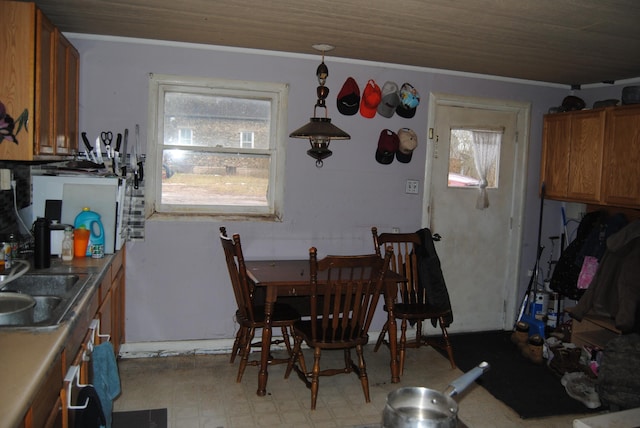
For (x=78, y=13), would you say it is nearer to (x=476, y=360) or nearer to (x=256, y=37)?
(x=256, y=37)

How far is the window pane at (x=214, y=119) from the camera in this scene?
152 inches

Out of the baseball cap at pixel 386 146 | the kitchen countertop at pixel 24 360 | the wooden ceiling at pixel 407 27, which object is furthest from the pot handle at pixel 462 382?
the baseball cap at pixel 386 146

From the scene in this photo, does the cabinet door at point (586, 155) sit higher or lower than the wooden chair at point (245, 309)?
higher

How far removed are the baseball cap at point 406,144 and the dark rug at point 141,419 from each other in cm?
249

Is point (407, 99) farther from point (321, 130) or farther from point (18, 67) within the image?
point (18, 67)

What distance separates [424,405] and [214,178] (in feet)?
9.77

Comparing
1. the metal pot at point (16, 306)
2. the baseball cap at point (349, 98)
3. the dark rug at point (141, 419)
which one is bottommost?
the dark rug at point (141, 419)

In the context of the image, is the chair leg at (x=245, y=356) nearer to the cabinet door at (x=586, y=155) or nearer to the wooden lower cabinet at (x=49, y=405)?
the wooden lower cabinet at (x=49, y=405)

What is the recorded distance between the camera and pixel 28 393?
4.36 feet

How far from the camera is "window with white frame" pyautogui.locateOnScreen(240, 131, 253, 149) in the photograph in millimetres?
4004

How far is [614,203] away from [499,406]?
68.6 inches

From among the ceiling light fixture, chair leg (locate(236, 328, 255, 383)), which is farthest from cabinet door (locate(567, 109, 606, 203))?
chair leg (locate(236, 328, 255, 383))

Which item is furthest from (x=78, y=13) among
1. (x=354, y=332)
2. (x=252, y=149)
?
(x=354, y=332)

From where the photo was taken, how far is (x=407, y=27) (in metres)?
3.05
